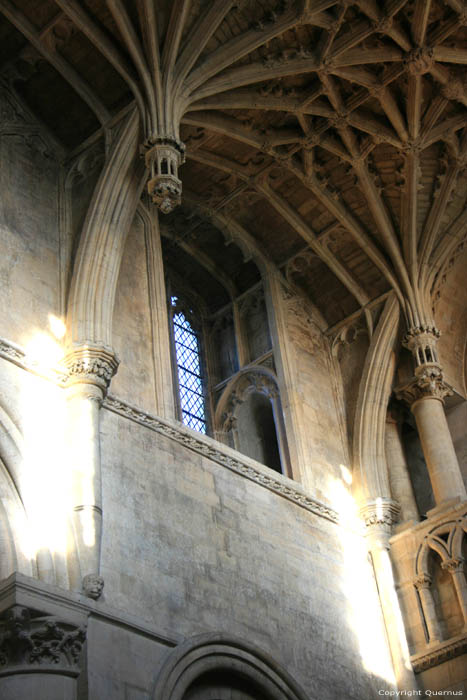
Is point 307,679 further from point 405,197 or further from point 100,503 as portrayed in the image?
point 405,197

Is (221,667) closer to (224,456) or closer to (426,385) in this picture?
(224,456)

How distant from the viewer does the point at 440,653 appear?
14695mm

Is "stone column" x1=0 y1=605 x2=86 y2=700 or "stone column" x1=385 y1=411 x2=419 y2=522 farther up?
"stone column" x1=385 y1=411 x2=419 y2=522

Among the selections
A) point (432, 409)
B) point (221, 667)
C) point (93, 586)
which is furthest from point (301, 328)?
point (93, 586)

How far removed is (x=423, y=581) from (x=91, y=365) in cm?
595

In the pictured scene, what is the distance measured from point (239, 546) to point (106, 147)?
226 inches

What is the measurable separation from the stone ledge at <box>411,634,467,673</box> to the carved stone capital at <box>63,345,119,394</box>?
5864mm

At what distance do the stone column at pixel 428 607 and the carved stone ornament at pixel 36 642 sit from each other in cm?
639

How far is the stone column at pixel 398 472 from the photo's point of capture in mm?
17141

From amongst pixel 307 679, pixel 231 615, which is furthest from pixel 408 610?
pixel 231 615

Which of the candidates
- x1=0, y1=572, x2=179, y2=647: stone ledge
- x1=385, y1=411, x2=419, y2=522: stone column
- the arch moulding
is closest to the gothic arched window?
x1=385, y1=411, x2=419, y2=522: stone column

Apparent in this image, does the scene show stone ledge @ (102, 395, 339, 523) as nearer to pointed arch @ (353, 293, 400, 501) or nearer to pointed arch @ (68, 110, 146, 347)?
pointed arch @ (68, 110, 146, 347)

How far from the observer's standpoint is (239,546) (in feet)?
45.0

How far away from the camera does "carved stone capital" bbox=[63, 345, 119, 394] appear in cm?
1288
